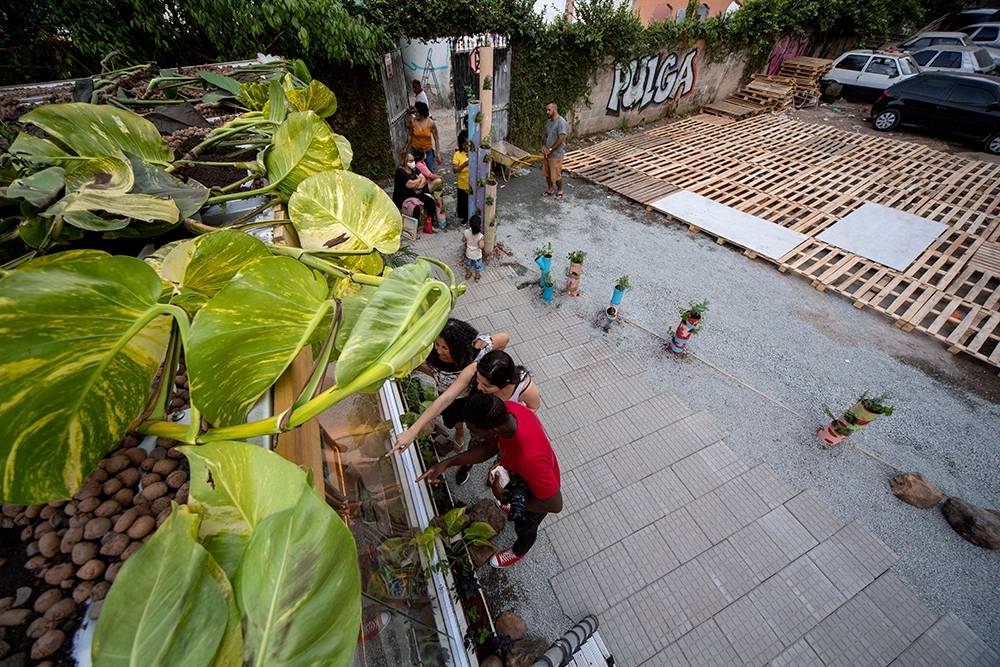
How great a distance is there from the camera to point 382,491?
2.53m

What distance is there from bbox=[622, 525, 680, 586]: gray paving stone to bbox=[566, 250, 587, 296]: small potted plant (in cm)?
316

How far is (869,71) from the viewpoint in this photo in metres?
12.2

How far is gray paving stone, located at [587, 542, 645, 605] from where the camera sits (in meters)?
3.03

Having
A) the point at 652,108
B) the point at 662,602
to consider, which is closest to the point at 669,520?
the point at 662,602

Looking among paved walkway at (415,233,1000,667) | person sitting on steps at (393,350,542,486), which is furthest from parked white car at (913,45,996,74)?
person sitting on steps at (393,350,542,486)

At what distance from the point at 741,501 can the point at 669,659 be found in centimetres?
151

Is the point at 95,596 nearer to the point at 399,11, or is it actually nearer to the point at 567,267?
the point at 567,267

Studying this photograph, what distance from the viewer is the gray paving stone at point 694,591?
2.95 meters

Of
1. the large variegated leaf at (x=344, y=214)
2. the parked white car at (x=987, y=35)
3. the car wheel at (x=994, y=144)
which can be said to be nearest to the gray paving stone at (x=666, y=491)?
the large variegated leaf at (x=344, y=214)

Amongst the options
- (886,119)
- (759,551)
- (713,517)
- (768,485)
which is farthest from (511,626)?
(886,119)

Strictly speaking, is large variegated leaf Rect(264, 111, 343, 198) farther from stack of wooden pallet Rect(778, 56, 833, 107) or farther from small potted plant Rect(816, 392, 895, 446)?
stack of wooden pallet Rect(778, 56, 833, 107)

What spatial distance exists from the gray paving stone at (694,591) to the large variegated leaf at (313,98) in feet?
13.0

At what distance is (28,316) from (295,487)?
0.40 meters

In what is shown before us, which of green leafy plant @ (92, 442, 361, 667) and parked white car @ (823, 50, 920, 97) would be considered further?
parked white car @ (823, 50, 920, 97)
